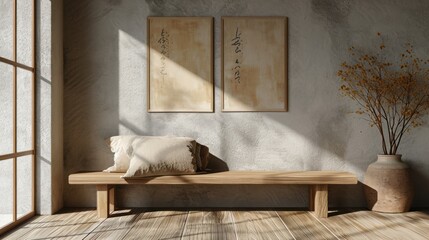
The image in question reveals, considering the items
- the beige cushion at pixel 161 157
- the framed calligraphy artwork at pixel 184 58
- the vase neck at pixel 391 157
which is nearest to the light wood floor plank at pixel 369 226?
the vase neck at pixel 391 157

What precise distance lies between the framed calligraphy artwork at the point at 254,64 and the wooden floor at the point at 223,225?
1.10 meters

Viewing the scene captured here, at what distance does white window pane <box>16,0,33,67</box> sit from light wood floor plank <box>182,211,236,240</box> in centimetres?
207

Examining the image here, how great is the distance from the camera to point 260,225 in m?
3.75

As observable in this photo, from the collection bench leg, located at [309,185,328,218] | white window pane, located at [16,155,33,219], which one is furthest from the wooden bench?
white window pane, located at [16,155,33,219]

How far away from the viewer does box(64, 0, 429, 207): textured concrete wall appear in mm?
4488

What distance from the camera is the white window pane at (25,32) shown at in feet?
13.3

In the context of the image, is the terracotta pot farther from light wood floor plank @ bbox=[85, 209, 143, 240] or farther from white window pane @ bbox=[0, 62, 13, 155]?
white window pane @ bbox=[0, 62, 13, 155]

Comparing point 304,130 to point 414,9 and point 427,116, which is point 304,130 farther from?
point 414,9

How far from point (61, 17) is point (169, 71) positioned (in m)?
1.20

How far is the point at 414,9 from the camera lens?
177 inches

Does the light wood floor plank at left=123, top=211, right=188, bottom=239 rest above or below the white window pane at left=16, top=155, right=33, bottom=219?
below

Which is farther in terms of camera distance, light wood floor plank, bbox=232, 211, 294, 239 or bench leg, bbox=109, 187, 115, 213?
bench leg, bbox=109, 187, 115, 213

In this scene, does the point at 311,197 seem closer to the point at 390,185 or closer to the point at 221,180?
the point at 390,185

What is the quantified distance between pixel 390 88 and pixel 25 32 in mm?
3532
